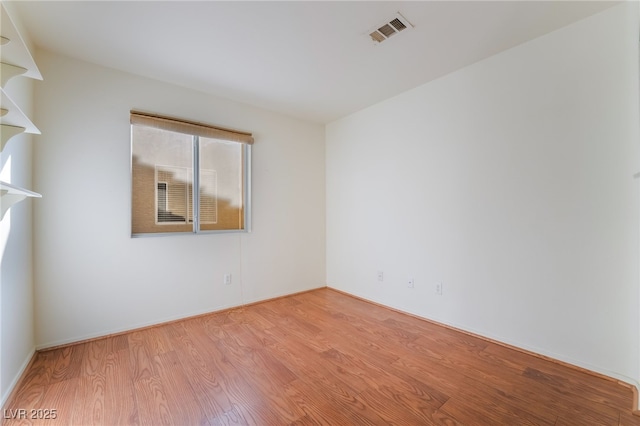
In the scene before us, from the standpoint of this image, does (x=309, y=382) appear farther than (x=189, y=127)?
No

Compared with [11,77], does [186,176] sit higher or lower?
lower

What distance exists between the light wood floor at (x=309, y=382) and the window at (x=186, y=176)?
1.18 metres

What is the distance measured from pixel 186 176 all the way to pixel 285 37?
1828 mm

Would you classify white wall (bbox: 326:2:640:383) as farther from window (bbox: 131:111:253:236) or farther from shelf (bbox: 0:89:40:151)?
shelf (bbox: 0:89:40:151)

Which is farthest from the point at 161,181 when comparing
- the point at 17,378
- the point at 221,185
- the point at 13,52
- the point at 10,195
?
the point at 17,378

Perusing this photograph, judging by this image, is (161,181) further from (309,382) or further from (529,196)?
(529,196)

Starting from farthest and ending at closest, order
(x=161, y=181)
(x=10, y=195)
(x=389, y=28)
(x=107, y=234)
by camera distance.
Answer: (x=161, y=181) → (x=107, y=234) → (x=389, y=28) → (x=10, y=195)

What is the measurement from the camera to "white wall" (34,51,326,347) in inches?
89.3

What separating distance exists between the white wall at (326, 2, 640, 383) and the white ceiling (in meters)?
0.28

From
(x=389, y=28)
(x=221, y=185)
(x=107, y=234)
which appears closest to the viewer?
(x=389, y=28)

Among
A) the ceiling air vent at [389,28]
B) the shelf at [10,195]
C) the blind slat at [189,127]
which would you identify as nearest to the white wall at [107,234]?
the blind slat at [189,127]

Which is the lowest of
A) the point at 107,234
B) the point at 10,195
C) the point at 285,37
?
the point at 107,234

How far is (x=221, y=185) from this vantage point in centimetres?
329

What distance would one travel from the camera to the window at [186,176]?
8.93 feet
